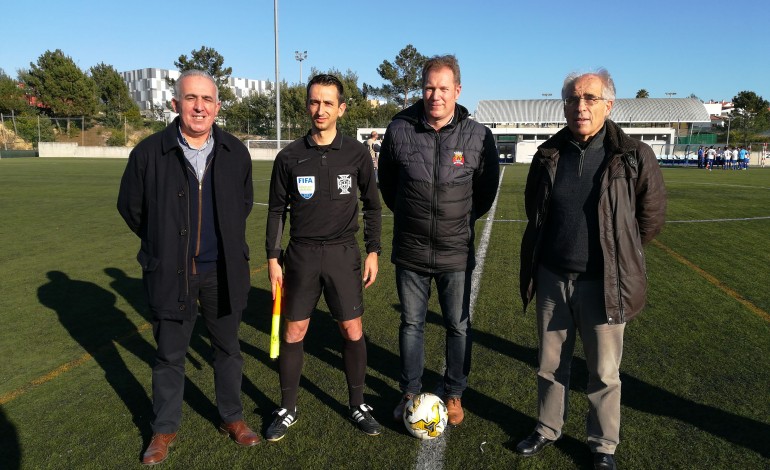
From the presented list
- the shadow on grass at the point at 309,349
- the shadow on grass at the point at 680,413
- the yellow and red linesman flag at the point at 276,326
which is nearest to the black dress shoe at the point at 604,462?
the shadow on grass at the point at 680,413

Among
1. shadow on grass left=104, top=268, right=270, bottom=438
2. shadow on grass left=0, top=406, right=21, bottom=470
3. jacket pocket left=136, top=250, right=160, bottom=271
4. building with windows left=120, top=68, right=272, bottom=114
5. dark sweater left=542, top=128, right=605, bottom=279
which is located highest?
building with windows left=120, top=68, right=272, bottom=114

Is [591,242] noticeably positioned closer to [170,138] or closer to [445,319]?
[445,319]

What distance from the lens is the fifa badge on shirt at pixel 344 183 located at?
9.61 ft

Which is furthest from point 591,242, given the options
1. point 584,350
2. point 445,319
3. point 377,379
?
point 377,379

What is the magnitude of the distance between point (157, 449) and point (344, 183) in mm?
1694

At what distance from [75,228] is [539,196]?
952cm

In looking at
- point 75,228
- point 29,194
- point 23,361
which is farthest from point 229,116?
point 23,361

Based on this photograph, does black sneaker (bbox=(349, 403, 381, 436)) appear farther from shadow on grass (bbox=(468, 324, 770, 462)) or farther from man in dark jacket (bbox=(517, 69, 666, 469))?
man in dark jacket (bbox=(517, 69, 666, 469))

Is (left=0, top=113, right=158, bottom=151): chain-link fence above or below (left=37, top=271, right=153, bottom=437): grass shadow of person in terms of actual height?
above

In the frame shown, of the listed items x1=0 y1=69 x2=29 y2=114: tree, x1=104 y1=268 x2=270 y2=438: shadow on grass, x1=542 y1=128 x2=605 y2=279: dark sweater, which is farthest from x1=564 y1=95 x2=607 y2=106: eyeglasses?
x1=0 y1=69 x2=29 y2=114: tree

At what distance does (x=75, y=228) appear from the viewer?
383 inches

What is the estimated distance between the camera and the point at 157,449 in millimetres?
2738

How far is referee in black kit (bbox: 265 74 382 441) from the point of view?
2.88 metres

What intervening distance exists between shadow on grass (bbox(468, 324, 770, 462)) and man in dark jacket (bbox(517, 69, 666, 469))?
0.37m
